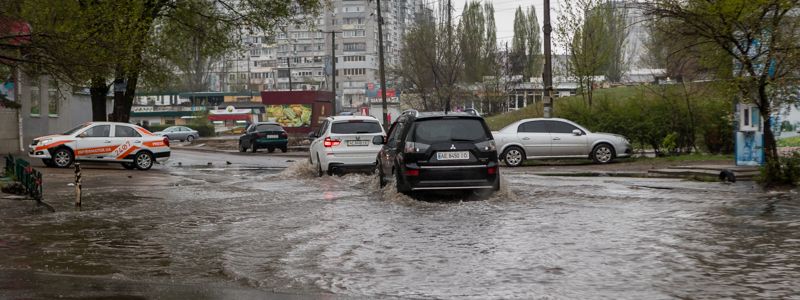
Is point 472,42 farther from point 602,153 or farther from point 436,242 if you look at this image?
point 436,242

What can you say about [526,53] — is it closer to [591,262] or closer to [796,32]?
[796,32]

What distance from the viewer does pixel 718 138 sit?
994 inches

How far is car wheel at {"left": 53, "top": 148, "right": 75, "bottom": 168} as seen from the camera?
2530cm

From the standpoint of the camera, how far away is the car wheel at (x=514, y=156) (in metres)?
25.6

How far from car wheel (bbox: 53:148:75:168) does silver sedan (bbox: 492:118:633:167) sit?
12.9 m

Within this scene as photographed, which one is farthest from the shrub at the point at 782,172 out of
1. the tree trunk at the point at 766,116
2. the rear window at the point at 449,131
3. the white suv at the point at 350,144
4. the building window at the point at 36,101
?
the building window at the point at 36,101

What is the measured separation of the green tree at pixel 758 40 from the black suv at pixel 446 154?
6.09 m

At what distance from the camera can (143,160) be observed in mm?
26391

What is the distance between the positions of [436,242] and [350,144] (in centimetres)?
1015

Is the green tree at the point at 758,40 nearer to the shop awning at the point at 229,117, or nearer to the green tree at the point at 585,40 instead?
the green tree at the point at 585,40

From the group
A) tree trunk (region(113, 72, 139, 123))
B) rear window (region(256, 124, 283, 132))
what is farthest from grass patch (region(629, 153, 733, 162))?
Answer: rear window (region(256, 124, 283, 132))

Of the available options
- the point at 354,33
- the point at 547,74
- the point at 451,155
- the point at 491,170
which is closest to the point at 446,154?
the point at 451,155

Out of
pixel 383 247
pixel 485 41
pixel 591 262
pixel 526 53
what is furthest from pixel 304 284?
pixel 526 53

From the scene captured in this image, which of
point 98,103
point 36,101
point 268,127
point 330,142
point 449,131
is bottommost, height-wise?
point 330,142
